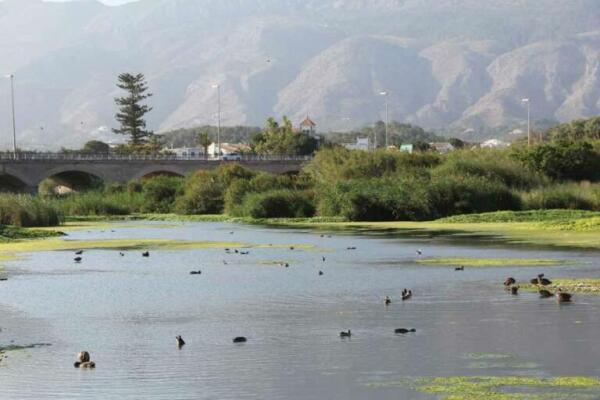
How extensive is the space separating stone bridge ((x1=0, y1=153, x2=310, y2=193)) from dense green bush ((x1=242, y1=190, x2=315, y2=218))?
169 feet

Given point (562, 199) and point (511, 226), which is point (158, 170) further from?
point (511, 226)

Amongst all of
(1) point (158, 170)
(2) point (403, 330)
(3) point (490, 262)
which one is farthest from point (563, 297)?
(1) point (158, 170)

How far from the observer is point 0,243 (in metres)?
53.9

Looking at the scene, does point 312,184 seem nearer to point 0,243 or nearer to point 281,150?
point 0,243

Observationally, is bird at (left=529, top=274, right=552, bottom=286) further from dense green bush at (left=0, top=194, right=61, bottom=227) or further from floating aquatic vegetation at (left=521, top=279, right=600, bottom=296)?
dense green bush at (left=0, top=194, right=61, bottom=227)

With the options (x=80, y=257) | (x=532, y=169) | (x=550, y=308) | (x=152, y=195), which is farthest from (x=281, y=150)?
(x=550, y=308)

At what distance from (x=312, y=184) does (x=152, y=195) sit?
14.0m

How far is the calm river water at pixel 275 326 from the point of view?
21672mm

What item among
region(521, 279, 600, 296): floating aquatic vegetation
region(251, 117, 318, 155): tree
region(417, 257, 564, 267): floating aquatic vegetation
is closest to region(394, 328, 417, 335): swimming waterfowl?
region(521, 279, 600, 296): floating aquatic vegetation

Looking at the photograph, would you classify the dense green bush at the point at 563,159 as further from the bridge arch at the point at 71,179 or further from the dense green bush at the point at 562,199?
the bridge arch at the point at 71,179

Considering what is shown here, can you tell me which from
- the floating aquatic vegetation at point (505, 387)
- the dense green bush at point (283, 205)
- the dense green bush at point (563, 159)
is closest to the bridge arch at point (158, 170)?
the dense green bush at point (283, 205)

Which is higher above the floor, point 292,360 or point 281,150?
point 281,150

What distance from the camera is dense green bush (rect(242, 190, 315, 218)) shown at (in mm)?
79375

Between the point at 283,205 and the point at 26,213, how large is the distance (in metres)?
A: 18.3
